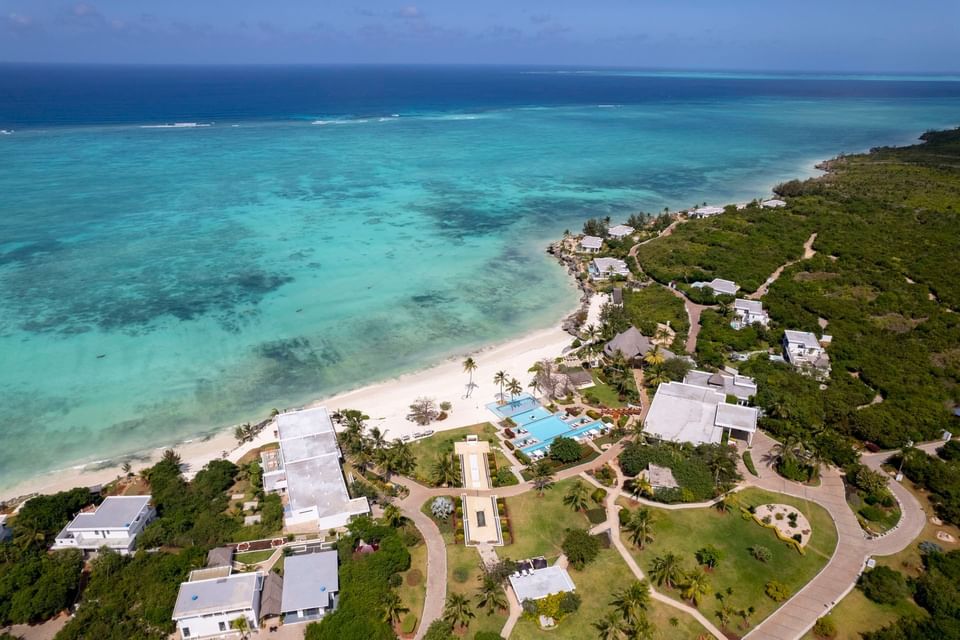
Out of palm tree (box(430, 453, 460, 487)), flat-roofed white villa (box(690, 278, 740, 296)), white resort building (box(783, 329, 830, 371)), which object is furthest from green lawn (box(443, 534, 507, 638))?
flat-roofed white villa (box(690, 278, 740, 296))

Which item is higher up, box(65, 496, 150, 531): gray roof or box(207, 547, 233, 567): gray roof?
box(65, 496, 150, 531): gray roof

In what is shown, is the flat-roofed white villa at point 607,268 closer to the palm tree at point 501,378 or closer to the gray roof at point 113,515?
the palm tree at point 501,378

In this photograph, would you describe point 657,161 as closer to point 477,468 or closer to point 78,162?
point 477,468

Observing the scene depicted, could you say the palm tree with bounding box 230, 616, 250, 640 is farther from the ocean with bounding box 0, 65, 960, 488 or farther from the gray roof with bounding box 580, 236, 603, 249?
the gray roof with bounding box 580, 236, 603, 249

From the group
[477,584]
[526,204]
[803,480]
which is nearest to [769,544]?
[803,480]

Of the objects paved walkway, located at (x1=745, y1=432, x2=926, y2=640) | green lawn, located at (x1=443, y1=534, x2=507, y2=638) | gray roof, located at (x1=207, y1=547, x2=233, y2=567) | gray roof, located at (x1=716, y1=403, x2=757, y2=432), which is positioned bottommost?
paved walkway, located at (x1=745, y1=432, x2=926, y2=640)
